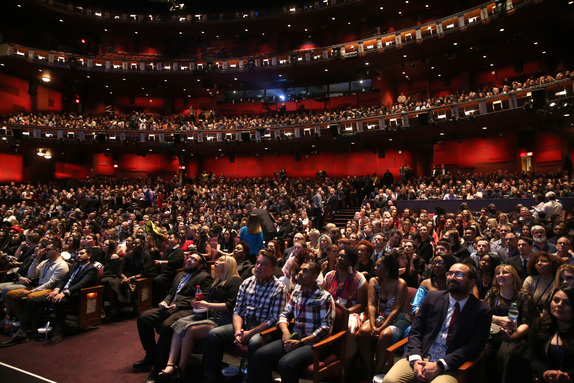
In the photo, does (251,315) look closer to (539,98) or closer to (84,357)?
(84,357)

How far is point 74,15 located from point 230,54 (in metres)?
9.20

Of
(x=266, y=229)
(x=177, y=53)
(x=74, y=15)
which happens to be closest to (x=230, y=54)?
(x=177, y=53)

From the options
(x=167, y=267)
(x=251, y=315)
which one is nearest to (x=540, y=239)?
(x=251, y=315)

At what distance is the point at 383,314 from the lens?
3412 mm

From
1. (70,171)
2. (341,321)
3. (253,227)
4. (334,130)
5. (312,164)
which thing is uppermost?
(334,130)

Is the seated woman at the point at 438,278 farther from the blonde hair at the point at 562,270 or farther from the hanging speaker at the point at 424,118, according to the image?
the hanging speaker at the point at 424,118

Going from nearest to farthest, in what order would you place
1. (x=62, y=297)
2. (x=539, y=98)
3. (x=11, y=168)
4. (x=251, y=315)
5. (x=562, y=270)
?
(x=562, y=270) → (x=251, y=315) → (x=62, y=297) → (x=539, y=98) → (x=11, y=168)

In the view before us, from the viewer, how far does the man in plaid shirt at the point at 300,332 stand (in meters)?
2.80

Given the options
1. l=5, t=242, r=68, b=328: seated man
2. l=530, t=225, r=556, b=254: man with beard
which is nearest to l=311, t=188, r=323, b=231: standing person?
l=530, t=225, r=556, b=254: man with beard

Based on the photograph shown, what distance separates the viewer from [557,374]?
225 cm

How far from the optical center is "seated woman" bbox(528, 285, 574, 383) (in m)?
2.29

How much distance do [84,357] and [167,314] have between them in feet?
3.55

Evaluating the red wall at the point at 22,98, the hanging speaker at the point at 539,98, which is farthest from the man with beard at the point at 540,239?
the red wall at the point at 22,98

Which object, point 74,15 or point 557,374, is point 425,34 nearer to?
point 557,374
